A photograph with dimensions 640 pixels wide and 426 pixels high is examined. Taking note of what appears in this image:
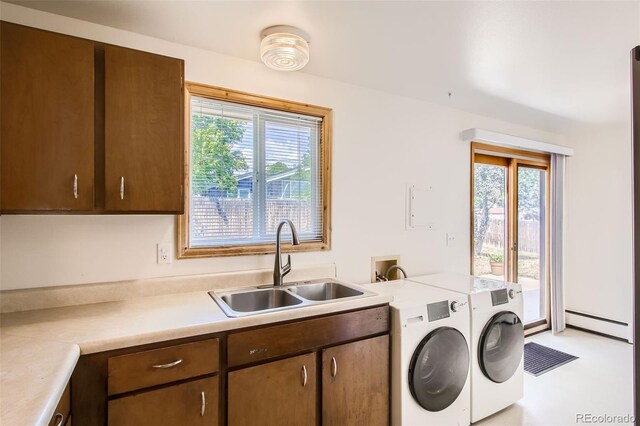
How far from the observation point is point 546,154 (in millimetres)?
3969

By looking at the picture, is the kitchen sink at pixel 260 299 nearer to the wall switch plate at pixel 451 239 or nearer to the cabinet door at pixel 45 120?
the cabinet door at pixel 45 120

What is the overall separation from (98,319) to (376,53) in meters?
2.09

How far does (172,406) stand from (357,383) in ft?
3.14

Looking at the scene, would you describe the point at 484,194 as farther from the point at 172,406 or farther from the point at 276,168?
the point at 172,406

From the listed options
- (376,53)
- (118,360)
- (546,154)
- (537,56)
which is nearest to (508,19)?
(537,56)

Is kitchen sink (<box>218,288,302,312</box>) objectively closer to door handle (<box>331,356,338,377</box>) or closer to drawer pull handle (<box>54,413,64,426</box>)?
door handle (<box>331,356,338,377</box>)

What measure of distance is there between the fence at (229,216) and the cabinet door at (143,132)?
1.19 ft

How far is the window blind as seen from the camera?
201cm

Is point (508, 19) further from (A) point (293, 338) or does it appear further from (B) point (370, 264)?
(A) point (293, 338)

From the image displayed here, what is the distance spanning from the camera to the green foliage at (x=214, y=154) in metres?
1.99

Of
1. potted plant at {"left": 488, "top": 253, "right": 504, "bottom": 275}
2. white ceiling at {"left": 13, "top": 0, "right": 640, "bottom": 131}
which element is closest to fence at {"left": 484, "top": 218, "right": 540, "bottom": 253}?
potted plant at {"left": 488, "top": 253, "right": 504, "bottom": 275}

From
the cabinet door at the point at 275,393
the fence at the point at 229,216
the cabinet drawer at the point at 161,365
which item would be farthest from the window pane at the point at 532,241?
the cabinet drawer at the point at 161,365

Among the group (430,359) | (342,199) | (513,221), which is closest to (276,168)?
(342,199)

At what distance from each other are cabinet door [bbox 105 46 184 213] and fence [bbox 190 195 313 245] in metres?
0.36
